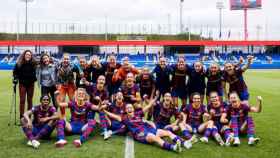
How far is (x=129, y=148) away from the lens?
22.9 feet

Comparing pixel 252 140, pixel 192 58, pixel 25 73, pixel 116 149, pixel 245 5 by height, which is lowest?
pixel 116 149

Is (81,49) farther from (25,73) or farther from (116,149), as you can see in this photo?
(116,149)

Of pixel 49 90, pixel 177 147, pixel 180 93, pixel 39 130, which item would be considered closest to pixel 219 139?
pixel 177 147

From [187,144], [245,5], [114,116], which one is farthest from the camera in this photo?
[245,5]

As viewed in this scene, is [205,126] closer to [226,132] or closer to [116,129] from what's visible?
A: [226,132]

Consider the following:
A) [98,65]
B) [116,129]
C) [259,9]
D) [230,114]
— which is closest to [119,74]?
[98,65]

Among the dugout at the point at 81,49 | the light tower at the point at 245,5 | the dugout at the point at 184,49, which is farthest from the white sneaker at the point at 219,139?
the light tower at the point at 245,5

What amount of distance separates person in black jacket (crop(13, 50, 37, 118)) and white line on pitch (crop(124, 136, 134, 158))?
3080mm

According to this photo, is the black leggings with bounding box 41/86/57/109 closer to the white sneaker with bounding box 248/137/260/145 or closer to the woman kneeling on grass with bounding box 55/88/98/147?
the woman kneeling on grass with bounding box 55/88/98/147

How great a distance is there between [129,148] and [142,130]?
0.70 metres

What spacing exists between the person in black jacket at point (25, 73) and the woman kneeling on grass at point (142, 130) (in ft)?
8.11

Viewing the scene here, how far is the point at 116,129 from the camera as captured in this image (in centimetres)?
819

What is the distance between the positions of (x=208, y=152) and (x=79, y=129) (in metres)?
2.77

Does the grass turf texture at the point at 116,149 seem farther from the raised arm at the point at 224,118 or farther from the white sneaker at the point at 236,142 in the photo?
the raised arm at the point at 224,118
